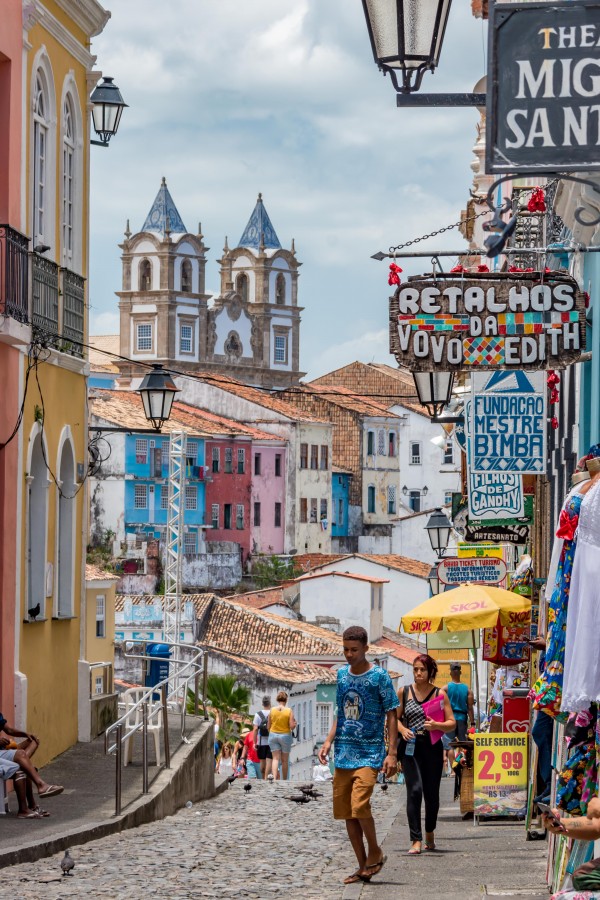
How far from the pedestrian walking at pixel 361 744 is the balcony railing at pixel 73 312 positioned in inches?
320

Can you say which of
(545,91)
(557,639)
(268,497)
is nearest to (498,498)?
(557,639)

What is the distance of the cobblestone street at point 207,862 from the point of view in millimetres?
11031

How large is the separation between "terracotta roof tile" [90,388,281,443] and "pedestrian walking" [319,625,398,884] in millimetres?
70945

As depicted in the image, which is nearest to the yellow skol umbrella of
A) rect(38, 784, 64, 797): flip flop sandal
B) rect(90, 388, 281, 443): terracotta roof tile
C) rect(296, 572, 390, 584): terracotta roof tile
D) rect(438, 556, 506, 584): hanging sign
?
rect(38, 784, 64, 797): flip flop sandal

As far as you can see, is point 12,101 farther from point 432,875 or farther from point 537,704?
point 537,704

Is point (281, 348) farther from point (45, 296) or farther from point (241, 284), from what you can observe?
point (45, 296)

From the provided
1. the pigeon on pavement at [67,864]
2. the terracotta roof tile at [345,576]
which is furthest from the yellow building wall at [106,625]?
the terracotta roof tile at [345,576]

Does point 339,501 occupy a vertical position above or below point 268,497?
below

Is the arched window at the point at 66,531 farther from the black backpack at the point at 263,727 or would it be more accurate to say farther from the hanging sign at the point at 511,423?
the black backpack at the point at 263,727

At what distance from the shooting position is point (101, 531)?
9425 centimetres

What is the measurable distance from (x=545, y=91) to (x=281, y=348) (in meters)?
130

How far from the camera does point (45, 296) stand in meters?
18.2

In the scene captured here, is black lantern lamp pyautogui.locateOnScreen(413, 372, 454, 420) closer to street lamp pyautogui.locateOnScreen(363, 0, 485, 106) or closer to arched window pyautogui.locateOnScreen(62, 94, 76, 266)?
arched window pyautogui.locateOnScreen(62, 94, 76, 266)

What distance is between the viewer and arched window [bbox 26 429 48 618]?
18297mm
